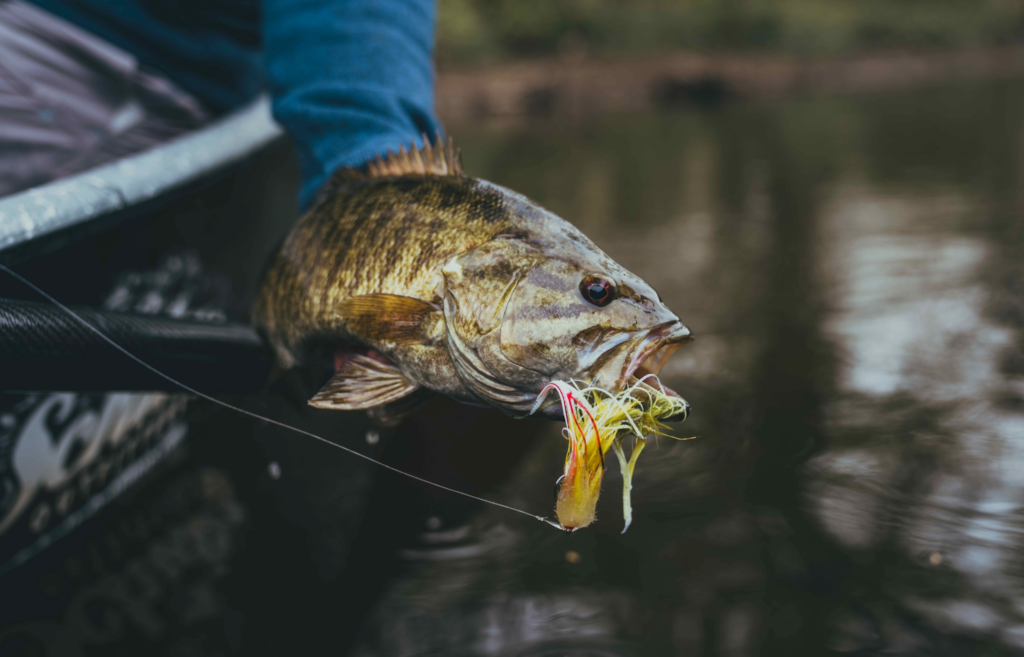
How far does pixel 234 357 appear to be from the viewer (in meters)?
1.71

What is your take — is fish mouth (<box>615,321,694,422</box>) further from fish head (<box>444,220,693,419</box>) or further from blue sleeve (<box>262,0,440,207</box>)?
blue sleeve (<box>262,0,440,207</box>)

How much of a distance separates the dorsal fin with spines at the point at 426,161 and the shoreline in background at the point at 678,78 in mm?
20697

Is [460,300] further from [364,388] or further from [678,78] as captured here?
[678,78]

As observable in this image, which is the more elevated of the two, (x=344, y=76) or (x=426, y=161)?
(x=344, y=76)

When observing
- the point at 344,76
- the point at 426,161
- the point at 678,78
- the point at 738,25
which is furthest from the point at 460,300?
the point at 738,25

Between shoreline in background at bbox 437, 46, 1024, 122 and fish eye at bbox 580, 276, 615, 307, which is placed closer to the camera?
fish eye at bbox 580, 276, 615, 307

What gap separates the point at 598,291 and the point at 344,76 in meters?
1.15

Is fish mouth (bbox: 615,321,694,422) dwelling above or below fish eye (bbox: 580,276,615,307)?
below

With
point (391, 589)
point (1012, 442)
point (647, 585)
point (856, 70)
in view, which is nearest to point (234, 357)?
point (391, 589)

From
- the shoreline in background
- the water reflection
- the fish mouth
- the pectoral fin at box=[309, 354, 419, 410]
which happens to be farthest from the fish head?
the shoreline in background

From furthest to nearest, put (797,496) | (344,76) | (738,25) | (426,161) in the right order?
(738,25) → (797,496) → (344,76) → (426,161)

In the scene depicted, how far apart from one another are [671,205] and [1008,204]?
2.91m

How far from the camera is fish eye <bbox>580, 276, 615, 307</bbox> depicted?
1178 mm

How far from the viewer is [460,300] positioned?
122cm
